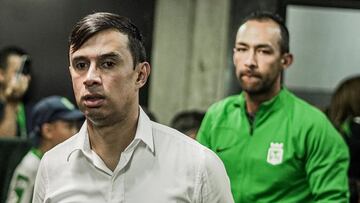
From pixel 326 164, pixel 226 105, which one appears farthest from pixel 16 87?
pixel 326 164

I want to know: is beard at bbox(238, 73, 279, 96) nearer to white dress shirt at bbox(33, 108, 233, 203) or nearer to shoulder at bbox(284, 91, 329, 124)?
shoulder at bbox(284, 91, 329, 124)

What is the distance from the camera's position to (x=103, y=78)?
2.42m

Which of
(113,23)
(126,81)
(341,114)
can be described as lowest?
(341,114)

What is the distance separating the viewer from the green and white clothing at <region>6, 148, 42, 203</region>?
4.32 meters

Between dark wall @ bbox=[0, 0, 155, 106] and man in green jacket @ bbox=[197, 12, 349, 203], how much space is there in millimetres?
2300

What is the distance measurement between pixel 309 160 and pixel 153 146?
1.16m

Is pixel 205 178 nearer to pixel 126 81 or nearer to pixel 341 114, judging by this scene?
pixel 126 81

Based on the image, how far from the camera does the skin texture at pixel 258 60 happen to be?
11.9 ft

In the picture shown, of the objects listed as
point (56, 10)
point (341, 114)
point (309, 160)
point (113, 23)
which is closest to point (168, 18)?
point (56, 10)

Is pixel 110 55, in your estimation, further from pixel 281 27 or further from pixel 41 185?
pixel 281 27

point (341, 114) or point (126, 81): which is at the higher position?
point (126, 81)

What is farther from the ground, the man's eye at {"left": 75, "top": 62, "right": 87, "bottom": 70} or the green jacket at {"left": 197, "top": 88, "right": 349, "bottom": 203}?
the man's eye at {"left": 75, "top": 62, "right": 87, "bottom": 70}

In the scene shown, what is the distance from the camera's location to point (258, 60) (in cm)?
363

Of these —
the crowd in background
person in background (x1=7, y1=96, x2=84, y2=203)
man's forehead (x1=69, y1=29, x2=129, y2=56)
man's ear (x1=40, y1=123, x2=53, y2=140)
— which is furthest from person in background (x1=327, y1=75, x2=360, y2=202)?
man's forehead (x1=69, y1=29, x2=129, y2=56)
